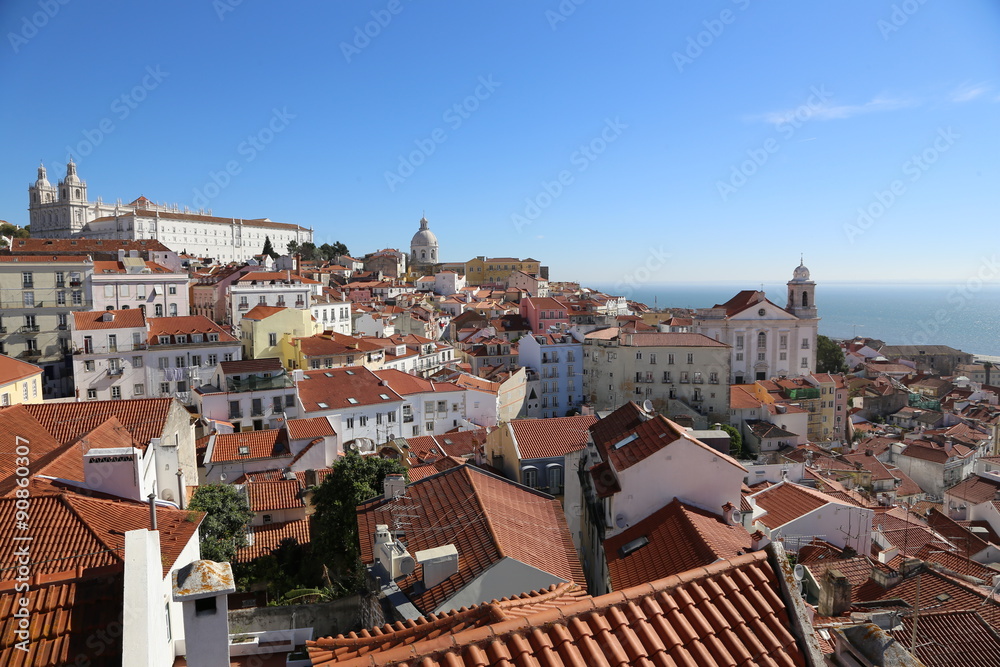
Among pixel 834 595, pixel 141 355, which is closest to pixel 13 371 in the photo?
pixel 141 355

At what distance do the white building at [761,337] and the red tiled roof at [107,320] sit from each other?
128 ft

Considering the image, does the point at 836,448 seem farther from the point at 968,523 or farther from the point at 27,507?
the point at 27,507

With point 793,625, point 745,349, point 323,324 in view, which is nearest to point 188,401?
point 323,324

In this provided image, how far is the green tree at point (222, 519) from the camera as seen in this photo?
44.4 ft

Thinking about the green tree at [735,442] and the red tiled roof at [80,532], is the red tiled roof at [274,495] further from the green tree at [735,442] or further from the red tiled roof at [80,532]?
the green tree at [735,442]

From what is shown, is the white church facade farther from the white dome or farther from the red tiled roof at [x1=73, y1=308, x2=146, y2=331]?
the red tiled roof at [x1=73, y1=308, x2=146, y2=331]

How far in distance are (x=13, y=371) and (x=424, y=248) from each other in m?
84.1

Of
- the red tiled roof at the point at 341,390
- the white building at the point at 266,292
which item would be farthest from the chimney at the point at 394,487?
the white building at the point at 266,292

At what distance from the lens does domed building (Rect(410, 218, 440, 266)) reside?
103688 millimetres

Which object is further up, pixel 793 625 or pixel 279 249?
pixel 279 249

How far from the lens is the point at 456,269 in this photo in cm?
9912

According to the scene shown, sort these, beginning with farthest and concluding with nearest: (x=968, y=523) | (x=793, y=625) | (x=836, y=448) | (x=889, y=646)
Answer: (x=836, y=448)
(x=968, y=523)
(x=889, y=646)
(x=793, y=625)

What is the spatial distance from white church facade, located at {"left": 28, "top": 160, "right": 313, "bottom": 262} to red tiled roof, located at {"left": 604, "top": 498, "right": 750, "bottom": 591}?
84.2m

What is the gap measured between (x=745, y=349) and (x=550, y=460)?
4230 cm
